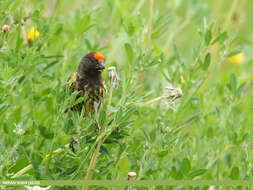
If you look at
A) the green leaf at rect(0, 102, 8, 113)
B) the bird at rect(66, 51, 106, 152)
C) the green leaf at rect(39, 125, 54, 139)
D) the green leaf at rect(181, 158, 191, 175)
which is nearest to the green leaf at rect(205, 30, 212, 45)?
the bird at rect(66, 51, 106, 152)

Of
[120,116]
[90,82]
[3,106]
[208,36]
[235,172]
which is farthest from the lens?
[90,82]

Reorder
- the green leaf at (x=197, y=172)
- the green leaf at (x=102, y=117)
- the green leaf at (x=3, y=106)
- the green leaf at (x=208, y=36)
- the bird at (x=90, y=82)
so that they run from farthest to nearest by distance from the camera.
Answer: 1. the bird at (x=90, y=82)
2. the green leaf at (x=208, y=36)
3. the green leaf at (x=197, y=172)
4. the green leaf at (x=3, y=106)
5. the green leaf at (x=102, y=117)

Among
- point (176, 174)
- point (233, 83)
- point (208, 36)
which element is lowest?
point (176, 174)

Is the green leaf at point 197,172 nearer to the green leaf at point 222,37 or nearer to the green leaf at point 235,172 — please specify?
the green leaf at point 235,172

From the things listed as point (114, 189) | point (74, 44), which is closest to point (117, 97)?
point (74, 44)

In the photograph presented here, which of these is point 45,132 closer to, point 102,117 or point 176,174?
point 102,117

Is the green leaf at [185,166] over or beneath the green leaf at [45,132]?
beneath

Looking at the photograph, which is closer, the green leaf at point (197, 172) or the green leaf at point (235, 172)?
the green leaf at point (197, 172)

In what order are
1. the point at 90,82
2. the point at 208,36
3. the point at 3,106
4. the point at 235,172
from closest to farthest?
the point at 3,106 → the point at 235,172 → the point at 208,36 → the point at 90,82

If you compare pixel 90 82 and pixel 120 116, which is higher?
pixel 90 82

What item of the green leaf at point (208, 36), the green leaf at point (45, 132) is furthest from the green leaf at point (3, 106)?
the green leaf at point (208, 36)

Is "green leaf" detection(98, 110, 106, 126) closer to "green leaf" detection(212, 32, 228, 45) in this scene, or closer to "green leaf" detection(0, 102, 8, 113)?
"green leaf" detection(0, 102, 8, 113)

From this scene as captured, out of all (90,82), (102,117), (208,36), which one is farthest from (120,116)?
(208,36)

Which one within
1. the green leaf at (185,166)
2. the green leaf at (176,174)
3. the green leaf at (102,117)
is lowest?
the green leaf at (176,174)
